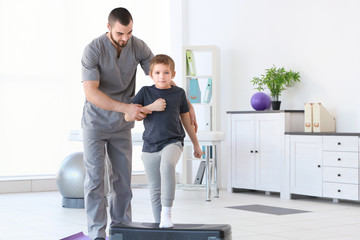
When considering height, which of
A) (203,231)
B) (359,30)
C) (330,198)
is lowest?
(330,198)

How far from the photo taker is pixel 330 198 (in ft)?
21.4

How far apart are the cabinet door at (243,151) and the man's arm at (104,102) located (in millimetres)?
3825

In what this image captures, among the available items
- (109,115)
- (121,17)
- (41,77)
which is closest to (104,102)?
(109,115)

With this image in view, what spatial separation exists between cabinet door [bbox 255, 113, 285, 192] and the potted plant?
236mm

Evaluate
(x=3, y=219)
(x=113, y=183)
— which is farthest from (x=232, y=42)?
(x=113, y=183)

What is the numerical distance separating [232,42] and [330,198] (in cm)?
234

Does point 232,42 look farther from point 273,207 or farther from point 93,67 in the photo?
point 93,67

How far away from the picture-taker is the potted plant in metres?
6.82

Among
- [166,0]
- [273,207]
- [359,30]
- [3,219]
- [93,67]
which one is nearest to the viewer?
[93,67]

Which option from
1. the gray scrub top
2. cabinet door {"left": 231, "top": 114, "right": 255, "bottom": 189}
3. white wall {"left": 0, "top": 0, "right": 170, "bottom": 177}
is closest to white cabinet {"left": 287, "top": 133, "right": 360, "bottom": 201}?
cabinet door {"left": 231, "top": 114, "right": 255, "bottom": 189}

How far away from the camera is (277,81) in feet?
22.4

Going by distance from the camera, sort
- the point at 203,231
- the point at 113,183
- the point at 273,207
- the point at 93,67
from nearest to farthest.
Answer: the point at 203,231
the point at 93,67
the point at 113,183
the point at 273,207

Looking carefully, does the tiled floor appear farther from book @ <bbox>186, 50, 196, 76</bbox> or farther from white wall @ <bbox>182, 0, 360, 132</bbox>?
book @ <bbox>186, 50, 196, 76</bbox>

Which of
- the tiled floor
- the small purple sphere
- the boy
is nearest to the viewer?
the boy
